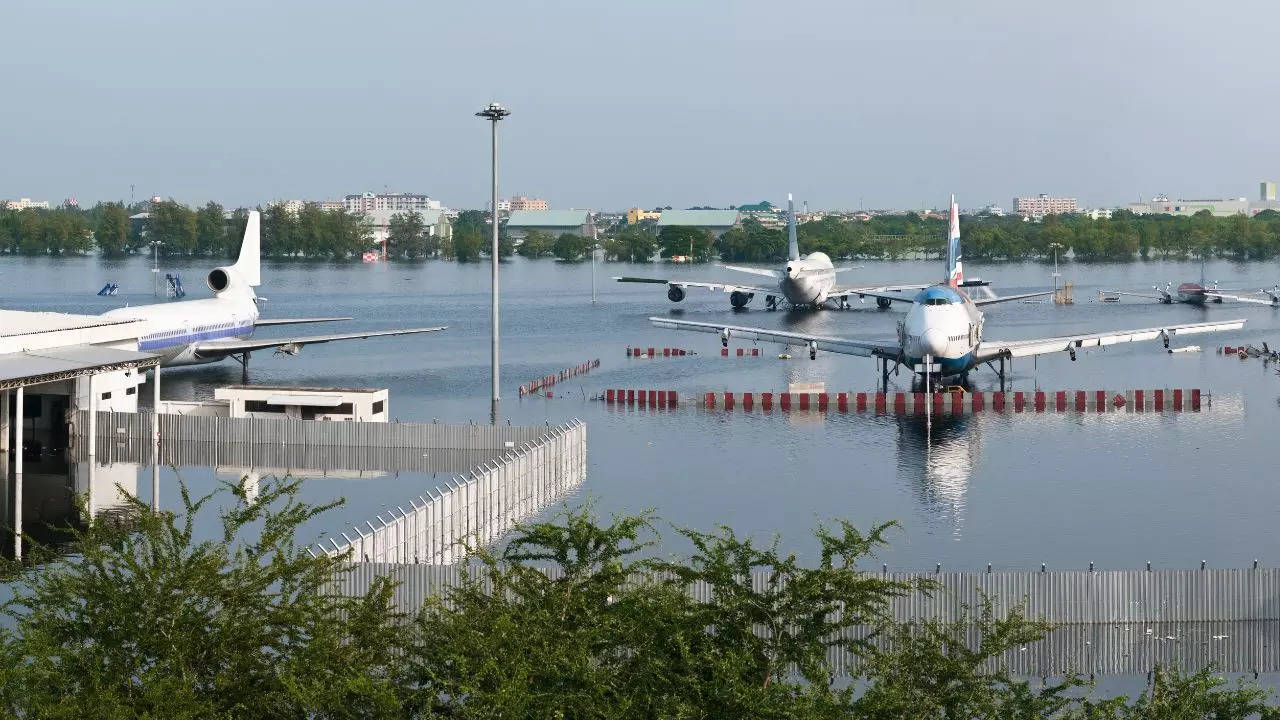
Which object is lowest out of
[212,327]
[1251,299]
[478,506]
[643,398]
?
[478,506]

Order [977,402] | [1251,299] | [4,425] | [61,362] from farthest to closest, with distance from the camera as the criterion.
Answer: [1251,299] → [977,402] → [4,425] → [61,362]

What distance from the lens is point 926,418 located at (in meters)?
78.2

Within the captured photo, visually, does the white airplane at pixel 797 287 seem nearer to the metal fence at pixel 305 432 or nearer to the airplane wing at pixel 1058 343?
the airplane wing at pixel 1058 343

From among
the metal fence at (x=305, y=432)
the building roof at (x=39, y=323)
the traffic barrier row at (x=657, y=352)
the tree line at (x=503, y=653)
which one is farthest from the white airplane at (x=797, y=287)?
Answer: the tree line at (x=503, y=653)

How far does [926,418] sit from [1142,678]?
43101 millimetres

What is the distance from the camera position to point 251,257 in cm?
10638

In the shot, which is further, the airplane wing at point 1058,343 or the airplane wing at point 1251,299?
the airplane wing at point 1251,299

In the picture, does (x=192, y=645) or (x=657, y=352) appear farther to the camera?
(x=657, y=352)

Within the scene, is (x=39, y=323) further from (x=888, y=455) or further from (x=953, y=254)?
(x=953, y=254)

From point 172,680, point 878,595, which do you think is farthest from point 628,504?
point 172,680

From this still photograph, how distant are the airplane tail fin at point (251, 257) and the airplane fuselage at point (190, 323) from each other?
449 cm

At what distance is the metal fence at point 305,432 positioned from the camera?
61.2 meters

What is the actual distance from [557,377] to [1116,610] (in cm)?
6273

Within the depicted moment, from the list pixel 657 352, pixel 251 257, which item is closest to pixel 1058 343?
pixel 657 352
